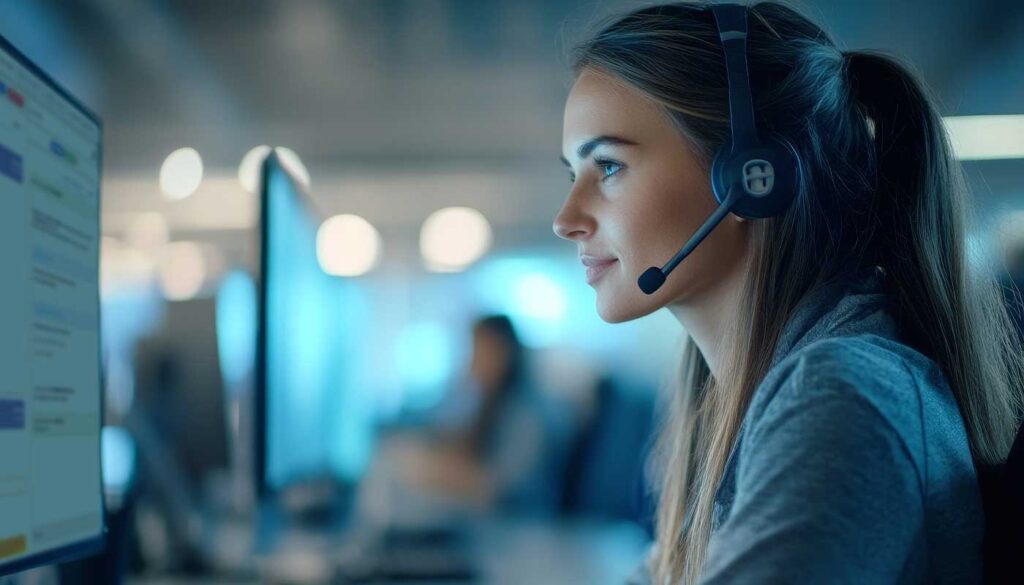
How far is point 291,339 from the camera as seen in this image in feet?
4.65

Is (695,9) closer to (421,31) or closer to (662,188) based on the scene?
(662,188)

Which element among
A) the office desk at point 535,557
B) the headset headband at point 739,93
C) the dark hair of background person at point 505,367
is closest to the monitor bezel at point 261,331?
the office desk at point 535,557

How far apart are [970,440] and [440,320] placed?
296 inches

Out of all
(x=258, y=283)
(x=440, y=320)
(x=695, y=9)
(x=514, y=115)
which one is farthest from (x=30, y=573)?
(x=440, y=320)

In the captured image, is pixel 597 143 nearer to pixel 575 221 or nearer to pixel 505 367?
pixel 575 221

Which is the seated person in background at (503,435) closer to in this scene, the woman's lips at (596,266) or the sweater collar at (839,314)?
the woman's lips at (596,266)

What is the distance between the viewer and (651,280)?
0.98 m

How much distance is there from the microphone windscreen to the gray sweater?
255 millimetres

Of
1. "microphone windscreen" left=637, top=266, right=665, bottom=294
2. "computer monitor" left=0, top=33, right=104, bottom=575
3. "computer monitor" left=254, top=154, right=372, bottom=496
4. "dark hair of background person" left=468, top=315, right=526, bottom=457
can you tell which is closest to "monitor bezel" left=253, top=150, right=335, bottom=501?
"computer monitor" left=254, top=154, right=372, bottom=496

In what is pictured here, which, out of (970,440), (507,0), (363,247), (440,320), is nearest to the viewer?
(970,440)

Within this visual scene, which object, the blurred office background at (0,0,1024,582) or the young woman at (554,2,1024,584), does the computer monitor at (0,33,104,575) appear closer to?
the blurred office background at (0,0,1024,582)

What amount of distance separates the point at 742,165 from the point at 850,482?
0.40 metres

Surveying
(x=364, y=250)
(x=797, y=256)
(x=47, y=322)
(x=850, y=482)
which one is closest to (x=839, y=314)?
(x=797, y=256)

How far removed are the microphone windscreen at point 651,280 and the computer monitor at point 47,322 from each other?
0.59 meters
